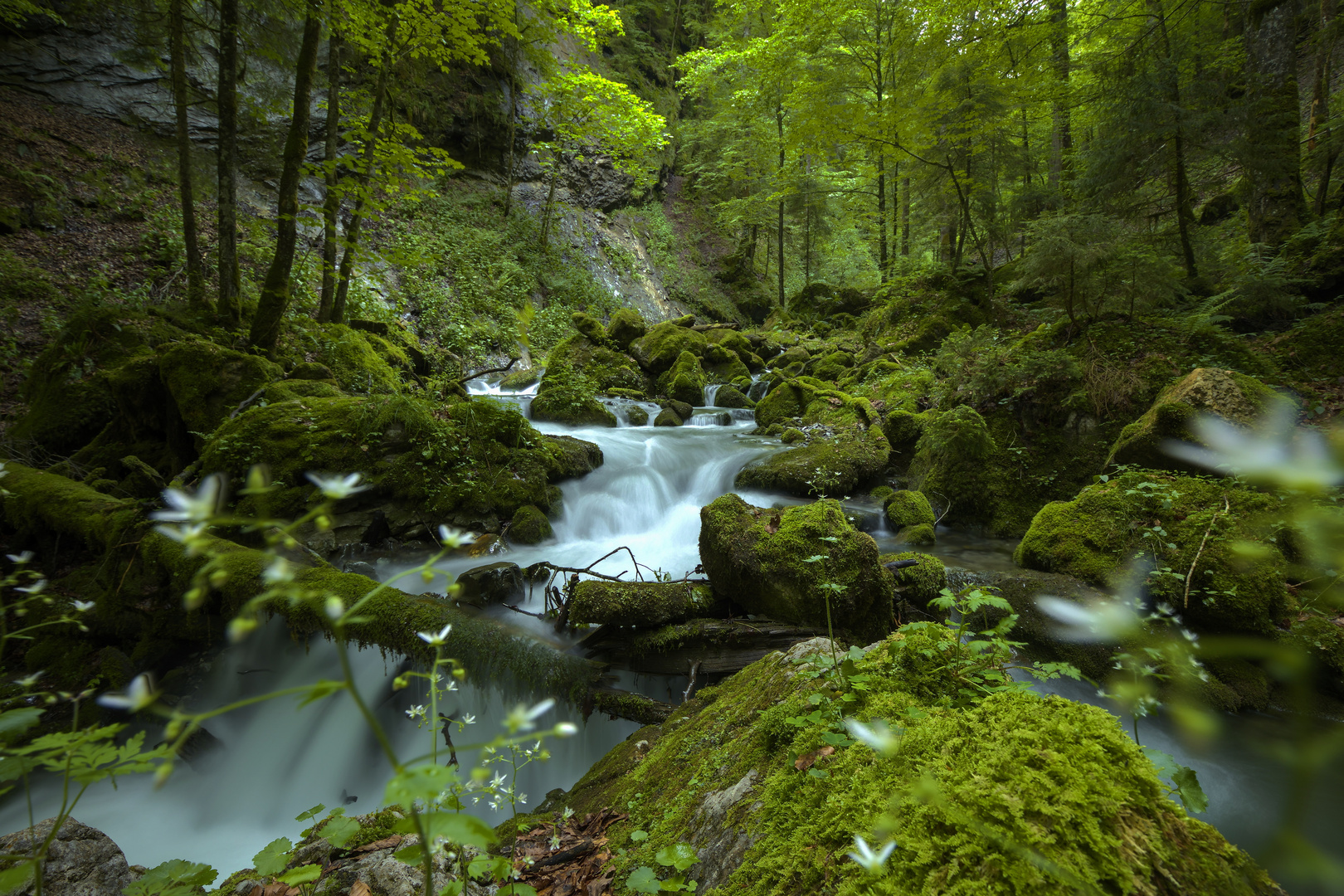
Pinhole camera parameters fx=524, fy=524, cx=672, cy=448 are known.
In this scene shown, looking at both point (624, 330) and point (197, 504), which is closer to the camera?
point (197, 504)

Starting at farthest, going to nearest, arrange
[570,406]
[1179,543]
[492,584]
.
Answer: [570,406], [492,584], [1179,543]

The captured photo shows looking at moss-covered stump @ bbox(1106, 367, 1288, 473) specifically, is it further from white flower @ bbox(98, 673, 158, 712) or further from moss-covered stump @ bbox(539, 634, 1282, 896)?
white flower @ bbox(98, 673, 158, 712)

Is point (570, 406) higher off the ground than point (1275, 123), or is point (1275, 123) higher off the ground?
point (1275, 123)

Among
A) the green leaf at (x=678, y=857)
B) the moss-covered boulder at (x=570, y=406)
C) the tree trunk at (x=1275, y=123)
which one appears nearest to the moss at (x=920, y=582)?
the green leaf at (x=678, y=857)

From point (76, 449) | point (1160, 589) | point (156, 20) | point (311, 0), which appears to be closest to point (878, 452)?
point (1160, 589)

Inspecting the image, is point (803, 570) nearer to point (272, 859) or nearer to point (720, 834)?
point (720, 834)

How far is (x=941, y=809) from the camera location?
1146 millimetres

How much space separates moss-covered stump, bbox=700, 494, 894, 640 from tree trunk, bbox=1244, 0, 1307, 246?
27.6 ft

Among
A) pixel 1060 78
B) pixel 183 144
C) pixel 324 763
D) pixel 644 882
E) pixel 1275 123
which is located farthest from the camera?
pixel 1060 78

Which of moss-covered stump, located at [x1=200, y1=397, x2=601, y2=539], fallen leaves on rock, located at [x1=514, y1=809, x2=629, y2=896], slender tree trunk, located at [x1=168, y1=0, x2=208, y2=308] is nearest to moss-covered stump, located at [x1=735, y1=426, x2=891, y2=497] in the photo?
moss-covered stump, located at [x1=200, y1=397, x2=601, y2=539]

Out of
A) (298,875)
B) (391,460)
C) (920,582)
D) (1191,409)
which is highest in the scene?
(391,460)

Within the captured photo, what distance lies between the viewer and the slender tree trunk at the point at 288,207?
23.0 ft

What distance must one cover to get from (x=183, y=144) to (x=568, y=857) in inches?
428

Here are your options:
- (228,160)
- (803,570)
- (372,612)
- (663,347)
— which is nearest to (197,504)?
(372,612)
